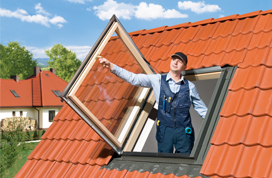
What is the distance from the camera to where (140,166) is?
3549 mm

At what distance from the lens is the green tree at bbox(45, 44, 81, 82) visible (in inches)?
2144

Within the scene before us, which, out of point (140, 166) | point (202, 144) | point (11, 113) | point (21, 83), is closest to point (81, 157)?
point (140, 166)

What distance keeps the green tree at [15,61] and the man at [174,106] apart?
181 feet

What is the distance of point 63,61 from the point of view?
2195 inches

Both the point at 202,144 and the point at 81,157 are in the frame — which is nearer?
the point at 202,144

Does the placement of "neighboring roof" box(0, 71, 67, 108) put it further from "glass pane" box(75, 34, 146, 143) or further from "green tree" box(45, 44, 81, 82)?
"glass pane" box(75, 34, 146, 143)

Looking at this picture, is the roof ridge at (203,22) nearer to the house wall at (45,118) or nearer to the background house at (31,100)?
the background house at (31,100)

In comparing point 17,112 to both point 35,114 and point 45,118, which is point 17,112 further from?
point 45,118

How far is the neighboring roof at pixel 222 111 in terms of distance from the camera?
3014mm

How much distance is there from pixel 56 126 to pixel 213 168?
103 inches

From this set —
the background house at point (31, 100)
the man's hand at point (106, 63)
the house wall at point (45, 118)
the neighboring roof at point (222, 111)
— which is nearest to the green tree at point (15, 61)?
the background house at point (31, 100)

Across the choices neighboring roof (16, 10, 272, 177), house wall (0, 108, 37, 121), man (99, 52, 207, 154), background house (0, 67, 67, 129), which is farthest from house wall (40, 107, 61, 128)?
man (99, 52, 207, 154)

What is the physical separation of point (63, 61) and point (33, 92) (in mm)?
13945

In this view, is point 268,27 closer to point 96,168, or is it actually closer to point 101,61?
point 101,61
